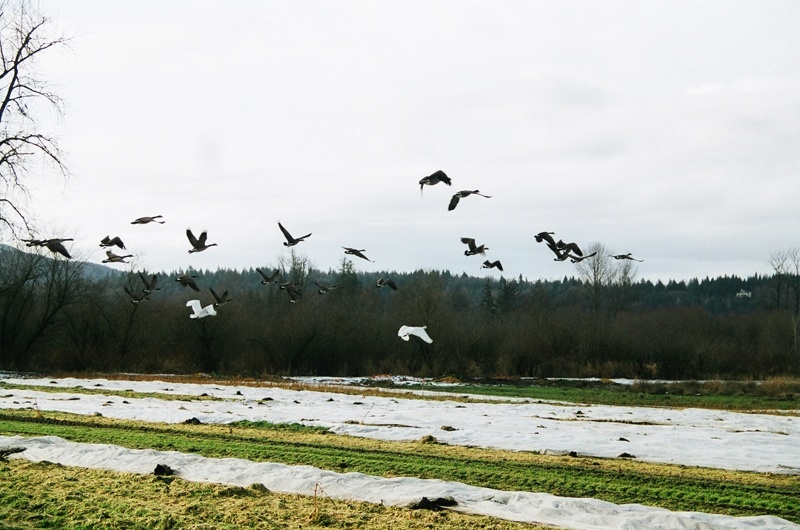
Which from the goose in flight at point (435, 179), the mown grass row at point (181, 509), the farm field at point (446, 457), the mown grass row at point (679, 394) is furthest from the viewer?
the mown grass row at point (679, 394)

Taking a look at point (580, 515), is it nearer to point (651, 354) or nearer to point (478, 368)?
point (478, 368)

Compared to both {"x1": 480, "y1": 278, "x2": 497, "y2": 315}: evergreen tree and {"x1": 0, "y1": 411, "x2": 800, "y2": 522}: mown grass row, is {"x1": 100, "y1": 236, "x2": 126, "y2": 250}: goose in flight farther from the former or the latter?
{"x1": 480, "y1": 278, "x2": 497, "y2": 315}: evergreen tree

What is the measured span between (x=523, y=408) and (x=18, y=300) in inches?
1810

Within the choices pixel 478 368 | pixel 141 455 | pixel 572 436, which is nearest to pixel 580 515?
pixel 141 455

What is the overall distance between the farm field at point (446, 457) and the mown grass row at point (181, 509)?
0.07 m

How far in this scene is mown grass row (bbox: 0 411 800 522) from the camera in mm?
9398

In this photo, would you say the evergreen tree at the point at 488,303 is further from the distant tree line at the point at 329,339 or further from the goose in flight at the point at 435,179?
the goose in flight at the point at 435,179

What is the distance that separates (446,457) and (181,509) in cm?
593

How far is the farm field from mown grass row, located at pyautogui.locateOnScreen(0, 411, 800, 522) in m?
0.04

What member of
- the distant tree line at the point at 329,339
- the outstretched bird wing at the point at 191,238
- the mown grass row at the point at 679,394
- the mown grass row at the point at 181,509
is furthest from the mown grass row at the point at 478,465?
the distant tree line at the point at 329,339

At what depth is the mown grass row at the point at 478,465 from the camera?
30.8 feet

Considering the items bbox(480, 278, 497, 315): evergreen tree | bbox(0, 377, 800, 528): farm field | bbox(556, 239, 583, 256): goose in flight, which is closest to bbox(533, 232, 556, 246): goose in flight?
bbox(556, 239, 583, 256): goose in flight

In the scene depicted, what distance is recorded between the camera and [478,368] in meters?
57.6

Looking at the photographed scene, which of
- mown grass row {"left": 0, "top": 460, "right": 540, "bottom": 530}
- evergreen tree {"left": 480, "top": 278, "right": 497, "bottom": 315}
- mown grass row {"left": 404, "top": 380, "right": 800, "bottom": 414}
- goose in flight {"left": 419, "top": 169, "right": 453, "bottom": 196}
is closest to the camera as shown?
mown grass row {"left": 0, "top": 460, "right": 540, "bottom": 530}
